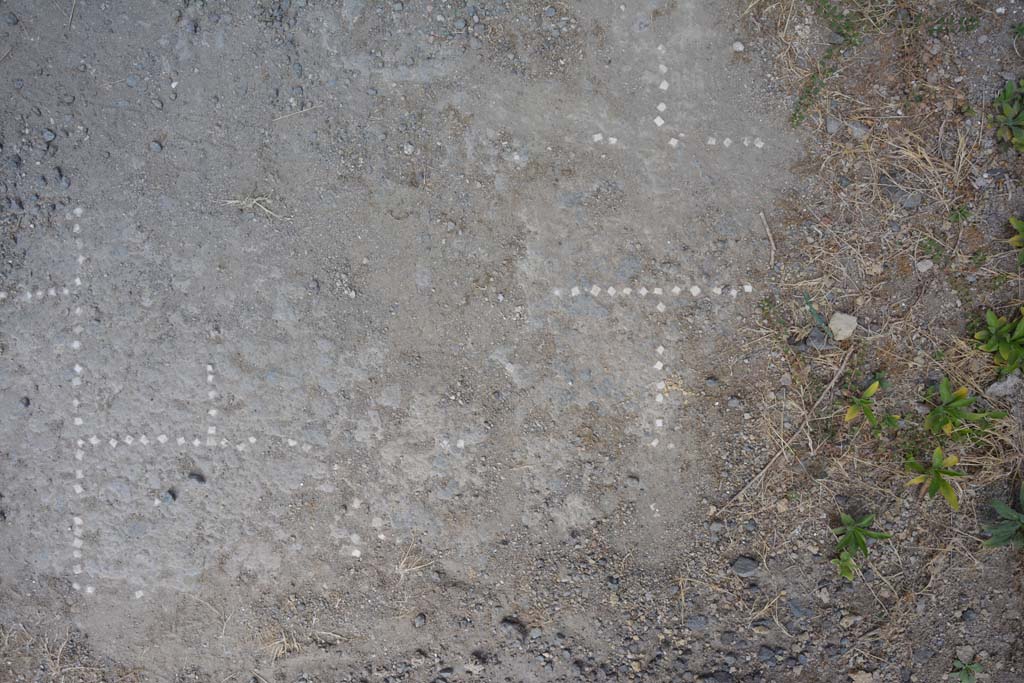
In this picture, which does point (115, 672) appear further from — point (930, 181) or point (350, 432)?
point (930, 181)

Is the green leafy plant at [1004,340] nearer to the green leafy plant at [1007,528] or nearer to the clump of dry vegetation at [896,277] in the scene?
the clump of dry vegetation at [896,277]

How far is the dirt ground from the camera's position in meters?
2.91

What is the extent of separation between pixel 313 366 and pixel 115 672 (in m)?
1.88

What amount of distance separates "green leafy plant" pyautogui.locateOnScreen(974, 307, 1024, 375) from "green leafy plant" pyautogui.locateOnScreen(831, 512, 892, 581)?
3.29 feet

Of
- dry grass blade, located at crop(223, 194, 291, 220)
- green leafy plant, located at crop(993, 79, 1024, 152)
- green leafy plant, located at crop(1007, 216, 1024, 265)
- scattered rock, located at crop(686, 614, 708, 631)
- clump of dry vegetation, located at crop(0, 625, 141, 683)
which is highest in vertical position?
green leafy plant, located at crop(993, 79, 1024, 152)

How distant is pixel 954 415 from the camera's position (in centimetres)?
284

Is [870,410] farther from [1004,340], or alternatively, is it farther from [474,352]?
[474,352]

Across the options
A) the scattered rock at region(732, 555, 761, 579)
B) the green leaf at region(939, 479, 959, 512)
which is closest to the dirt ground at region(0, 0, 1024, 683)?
the scattered rock at region(732, 555, 761, 579)

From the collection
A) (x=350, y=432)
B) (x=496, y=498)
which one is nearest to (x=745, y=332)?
(x=496, y=498)

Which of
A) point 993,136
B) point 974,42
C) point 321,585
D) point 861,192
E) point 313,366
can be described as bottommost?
point 321,585

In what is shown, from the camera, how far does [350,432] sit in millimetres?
2980

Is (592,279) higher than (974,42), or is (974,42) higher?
(974,42)

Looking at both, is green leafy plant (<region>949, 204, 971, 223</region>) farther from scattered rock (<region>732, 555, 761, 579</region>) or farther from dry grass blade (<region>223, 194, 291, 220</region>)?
dry grass blade (<region>223, 194, 291, 220</region>)

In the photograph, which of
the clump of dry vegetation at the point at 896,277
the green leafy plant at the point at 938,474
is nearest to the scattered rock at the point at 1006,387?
the clump of dry vegetation at the point at 896,277
